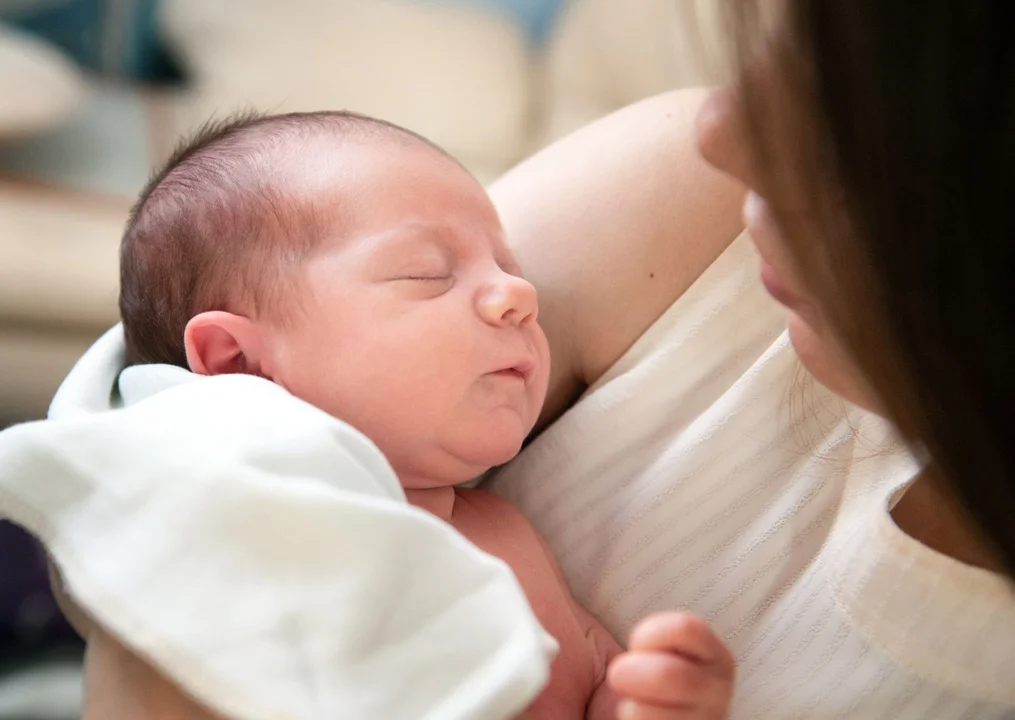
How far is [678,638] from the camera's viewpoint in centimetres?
45

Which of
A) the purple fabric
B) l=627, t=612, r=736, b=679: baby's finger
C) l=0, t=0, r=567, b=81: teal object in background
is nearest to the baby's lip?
l=627, t=612, r=736, b=679: baby's finger

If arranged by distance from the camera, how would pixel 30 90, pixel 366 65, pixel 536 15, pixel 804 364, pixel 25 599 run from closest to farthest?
pixel 804 364 → pixel 25 599 → pixel 30 90 → pixel 366 65 → pixel 536 15

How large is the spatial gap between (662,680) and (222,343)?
38 centimetres

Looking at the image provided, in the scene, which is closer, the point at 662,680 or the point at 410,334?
the point at 662,680

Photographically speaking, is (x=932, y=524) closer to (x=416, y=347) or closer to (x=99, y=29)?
(x=416, y=347)

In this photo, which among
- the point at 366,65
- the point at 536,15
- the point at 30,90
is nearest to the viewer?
the point at 30,90

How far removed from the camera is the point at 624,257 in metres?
0.73

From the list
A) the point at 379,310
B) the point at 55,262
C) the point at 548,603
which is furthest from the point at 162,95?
the point at 548,603

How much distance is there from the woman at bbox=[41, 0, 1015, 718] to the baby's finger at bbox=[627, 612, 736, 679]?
0.03 meters

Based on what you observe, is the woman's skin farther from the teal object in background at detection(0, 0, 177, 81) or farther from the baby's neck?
the teal object in background at detection(0, 0, 177, 81)

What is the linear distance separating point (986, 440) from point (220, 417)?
1.33 feet

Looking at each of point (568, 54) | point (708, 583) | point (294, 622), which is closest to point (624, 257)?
point (708, 583)

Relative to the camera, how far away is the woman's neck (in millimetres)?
580

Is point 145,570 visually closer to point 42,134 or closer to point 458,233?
point 458,233
